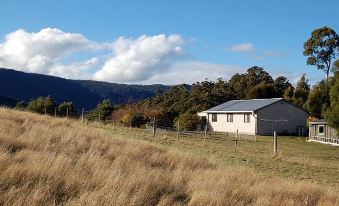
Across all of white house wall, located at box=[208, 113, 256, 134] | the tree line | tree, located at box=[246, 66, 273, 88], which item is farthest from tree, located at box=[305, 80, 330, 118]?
tree, located at box=[246, 66, 273, 88]

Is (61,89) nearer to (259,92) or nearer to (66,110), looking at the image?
(259,92)

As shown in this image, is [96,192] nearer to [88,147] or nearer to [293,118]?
[88,147]

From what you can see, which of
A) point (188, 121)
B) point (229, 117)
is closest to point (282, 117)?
point (229, 117)

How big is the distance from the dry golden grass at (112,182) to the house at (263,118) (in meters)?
40.9

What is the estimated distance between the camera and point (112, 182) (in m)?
8.02

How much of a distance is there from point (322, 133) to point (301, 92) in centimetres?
2148

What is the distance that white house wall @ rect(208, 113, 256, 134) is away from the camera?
53.4 metres

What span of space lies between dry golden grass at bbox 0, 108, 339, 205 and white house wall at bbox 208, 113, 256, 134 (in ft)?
135

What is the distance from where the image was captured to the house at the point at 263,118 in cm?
5300

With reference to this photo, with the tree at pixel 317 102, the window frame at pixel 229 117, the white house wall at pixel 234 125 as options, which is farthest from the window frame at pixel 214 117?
the tree at pixel 317 102

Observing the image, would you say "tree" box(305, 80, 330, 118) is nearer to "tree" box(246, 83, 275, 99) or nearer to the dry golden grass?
"tree" box(246, 83, 275, 99)

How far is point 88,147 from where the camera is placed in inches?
492

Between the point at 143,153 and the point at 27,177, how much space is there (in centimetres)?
627

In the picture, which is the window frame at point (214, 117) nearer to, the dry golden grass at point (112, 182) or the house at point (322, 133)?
the house at point (322, 133)
